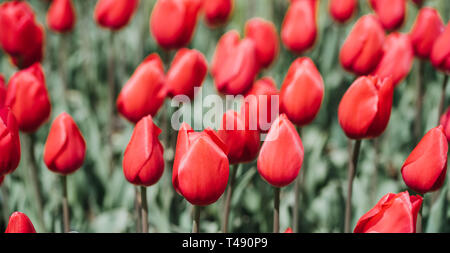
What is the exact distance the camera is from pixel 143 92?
1.63 metres

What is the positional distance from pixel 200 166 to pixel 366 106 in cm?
50

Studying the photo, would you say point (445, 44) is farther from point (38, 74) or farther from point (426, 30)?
point (38, 74)

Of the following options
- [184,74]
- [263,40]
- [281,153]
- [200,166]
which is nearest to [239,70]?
[184,74]

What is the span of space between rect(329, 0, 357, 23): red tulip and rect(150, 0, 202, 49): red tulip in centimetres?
83

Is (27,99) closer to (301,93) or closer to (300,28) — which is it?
(301,93)

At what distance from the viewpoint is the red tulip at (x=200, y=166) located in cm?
112

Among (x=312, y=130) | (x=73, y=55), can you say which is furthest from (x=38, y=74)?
(x=73, y=55)

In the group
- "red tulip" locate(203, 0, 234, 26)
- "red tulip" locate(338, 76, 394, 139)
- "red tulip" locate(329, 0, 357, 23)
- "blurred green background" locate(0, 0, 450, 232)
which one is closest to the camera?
"red tulip" locate(338, 76, 394, 139)

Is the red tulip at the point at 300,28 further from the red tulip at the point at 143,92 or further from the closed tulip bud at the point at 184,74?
the red tulip at the point at 143,92

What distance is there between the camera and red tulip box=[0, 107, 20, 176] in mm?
1221

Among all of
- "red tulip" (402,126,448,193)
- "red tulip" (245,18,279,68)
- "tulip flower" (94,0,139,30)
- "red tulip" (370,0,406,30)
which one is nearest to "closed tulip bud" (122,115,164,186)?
"red tulip" (402,126,448,193)

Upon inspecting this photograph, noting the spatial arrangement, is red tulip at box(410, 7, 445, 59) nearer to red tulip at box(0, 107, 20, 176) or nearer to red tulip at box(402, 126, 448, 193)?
red tulip at box(402, 126, 448, 193)

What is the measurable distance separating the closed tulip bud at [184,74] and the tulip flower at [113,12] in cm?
68

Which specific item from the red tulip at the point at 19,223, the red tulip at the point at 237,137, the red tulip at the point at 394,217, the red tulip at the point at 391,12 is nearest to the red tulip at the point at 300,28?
the red tulip at the point at 391,12
